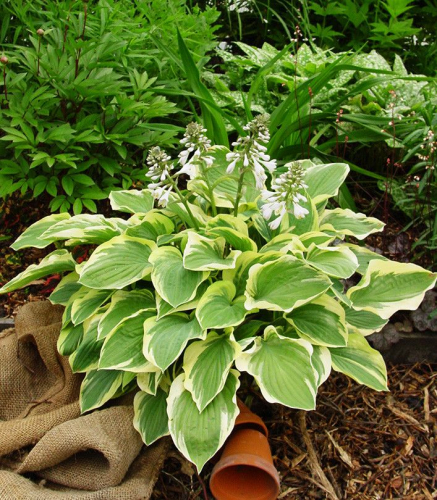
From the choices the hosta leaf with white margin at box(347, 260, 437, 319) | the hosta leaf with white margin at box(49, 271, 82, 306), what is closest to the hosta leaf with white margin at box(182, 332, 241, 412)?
the hosta leaf with white margin at box(347, 260, 437, 319)

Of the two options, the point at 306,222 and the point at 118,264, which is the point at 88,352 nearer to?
the point at 118,264

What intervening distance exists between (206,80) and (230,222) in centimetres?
150

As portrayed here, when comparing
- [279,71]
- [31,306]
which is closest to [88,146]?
[31,306]

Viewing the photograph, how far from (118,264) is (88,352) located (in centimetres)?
29

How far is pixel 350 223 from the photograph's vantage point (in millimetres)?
2037

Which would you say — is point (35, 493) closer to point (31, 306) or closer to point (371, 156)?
point (31, 306)

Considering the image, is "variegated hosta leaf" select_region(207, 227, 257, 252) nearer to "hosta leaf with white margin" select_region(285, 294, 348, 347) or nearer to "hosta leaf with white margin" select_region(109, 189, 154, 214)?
"hosta leaf with white margin" select_region(285, 294, 348, 347)

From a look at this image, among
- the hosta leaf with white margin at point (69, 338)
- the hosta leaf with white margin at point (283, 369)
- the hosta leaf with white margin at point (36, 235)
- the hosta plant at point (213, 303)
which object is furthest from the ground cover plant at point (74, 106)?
the hosta leaf with white margin at point (283, 369)

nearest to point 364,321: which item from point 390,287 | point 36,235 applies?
point 390,287

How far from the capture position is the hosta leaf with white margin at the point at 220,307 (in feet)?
5.08

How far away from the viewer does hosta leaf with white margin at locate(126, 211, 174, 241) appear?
188 cm

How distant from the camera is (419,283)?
1.78 meters

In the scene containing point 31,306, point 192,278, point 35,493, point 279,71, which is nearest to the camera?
point 35,493

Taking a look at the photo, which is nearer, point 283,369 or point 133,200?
point 283,369
